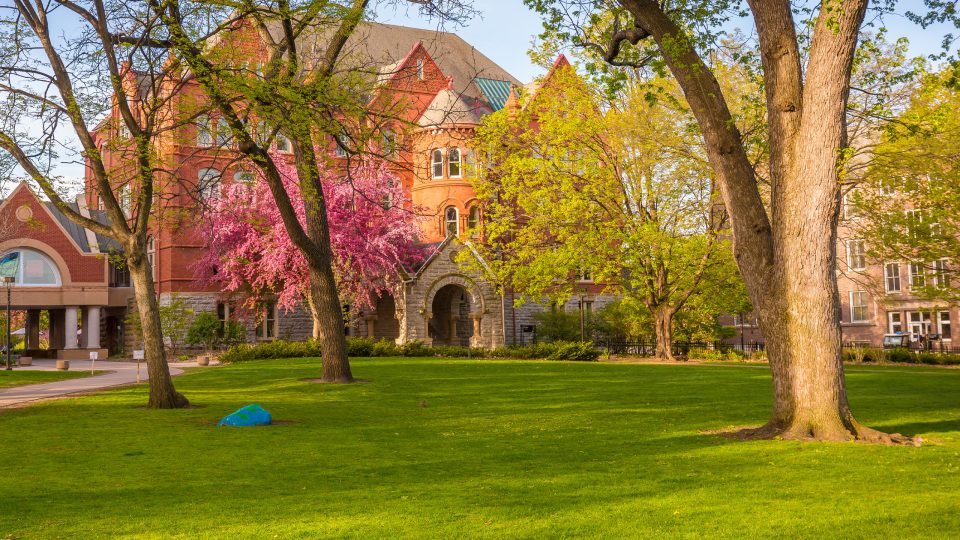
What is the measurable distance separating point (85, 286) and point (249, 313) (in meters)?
8.15

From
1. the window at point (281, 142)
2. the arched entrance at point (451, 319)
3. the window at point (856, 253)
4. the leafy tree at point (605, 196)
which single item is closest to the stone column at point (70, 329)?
the window at point (281, 142)

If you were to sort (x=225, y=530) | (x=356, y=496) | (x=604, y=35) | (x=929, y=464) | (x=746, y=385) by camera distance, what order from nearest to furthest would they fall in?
(x=225, y=530) < (x=356, y=496) < (x=929, y=464) < (x=604, y=35) < (x=746, y=385)

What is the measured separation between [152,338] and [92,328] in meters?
30.4

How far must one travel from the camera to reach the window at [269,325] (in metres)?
44.3

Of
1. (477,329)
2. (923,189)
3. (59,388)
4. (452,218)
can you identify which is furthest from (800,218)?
(452,218)

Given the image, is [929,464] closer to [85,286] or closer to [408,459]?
[408,459]

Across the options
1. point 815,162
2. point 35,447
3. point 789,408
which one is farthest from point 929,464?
point 35,447

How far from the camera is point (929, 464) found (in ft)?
32.3

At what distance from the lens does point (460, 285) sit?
4225cm

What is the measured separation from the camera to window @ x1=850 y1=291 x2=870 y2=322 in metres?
49.5

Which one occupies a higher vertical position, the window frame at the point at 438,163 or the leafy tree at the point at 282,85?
the window frame at the point at 438,163

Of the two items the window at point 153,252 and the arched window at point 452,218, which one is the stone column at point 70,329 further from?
the arched window at point 452,218

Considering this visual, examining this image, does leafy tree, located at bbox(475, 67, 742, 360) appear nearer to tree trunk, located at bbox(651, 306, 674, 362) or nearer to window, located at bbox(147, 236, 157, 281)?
tree trunk, located at bbox(651, 306, 674, 362)

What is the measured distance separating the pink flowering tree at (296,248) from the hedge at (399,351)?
3.06 m
